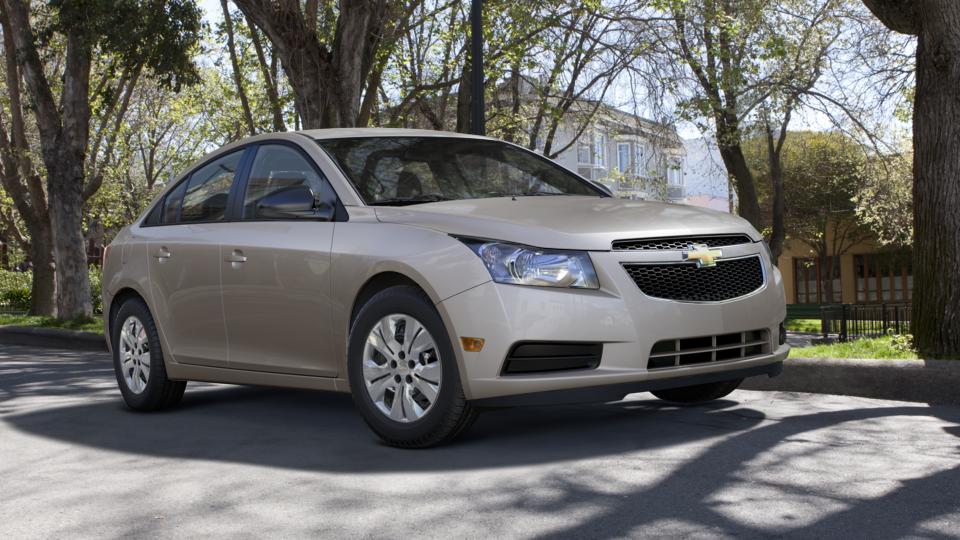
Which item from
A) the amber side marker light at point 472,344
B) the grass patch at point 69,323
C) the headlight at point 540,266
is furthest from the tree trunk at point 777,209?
the amber side marker light at point 472,344

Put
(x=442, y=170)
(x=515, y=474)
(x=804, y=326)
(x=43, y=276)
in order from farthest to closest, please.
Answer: (x=804, y=326) → (x=43, y=276) → (x=442, y=170) → (x=515, y=474)

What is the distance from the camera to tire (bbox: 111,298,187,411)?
307 inches

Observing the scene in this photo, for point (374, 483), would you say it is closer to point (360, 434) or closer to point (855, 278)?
point (360, 434)

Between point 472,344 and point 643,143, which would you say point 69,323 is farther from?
point 472,344

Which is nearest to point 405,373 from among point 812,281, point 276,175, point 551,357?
point 551,357

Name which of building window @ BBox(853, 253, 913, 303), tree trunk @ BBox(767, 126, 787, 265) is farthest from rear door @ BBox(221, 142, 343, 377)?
building window @ BBox(853, 253, 913, 303)

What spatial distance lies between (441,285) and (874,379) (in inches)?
138

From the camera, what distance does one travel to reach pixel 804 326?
3438cm

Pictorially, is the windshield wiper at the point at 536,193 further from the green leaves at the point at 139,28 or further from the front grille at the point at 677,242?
the green leaves at the point at 139,28

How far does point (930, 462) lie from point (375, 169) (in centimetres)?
328

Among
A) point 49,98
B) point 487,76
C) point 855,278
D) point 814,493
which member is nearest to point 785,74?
point 487,76

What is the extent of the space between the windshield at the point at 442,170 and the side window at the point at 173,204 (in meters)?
1.58

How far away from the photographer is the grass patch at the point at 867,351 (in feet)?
28.1

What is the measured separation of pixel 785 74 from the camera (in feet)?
84.8
